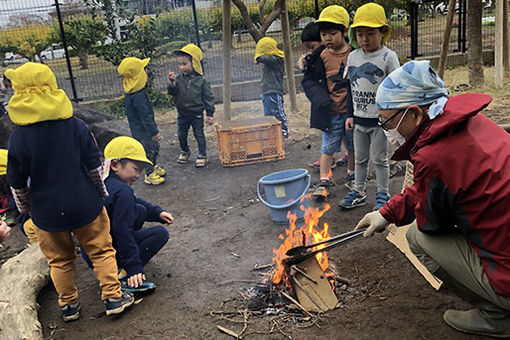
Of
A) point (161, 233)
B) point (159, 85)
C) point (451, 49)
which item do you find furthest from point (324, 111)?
point (451, 49)

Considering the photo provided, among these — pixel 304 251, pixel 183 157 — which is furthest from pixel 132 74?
pixel 304 251

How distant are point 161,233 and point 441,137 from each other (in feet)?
8.32

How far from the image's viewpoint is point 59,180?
3.36m

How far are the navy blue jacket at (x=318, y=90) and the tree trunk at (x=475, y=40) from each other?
4.93 m

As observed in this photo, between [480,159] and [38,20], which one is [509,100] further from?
[38,20]

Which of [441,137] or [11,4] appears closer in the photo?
[441,137]

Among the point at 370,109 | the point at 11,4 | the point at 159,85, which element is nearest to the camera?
the point at 370,109

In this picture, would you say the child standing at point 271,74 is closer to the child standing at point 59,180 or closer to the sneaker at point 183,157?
the sneaker at point 183,157

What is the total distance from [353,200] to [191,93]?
3.22 m

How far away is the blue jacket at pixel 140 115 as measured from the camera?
21.6 feet

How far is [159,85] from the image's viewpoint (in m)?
12.8

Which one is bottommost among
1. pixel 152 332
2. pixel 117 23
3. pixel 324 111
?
pixel 152 332

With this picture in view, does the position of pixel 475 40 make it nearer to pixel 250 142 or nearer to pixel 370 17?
pixel 250 142

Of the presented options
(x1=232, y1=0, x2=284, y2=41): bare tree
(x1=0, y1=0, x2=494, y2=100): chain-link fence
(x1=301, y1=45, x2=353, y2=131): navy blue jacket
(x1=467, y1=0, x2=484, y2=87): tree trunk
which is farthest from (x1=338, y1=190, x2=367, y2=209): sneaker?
(x1=0, y1=0, x2=494, y2=100): chain-link fence
